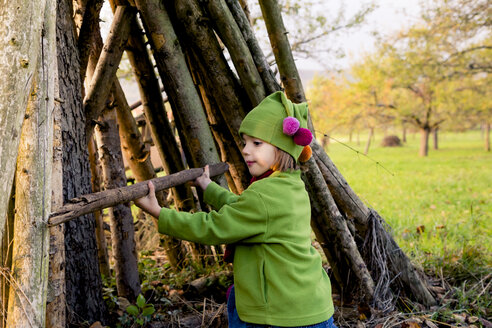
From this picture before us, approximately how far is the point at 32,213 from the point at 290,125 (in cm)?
109

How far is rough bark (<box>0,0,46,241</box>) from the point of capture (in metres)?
1.49

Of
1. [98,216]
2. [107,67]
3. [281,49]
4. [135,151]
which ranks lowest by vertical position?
[98,216]

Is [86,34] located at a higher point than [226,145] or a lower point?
higher

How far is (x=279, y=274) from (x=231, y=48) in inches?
60.9

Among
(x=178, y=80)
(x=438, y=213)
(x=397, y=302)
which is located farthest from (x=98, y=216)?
(x=438, y=213)

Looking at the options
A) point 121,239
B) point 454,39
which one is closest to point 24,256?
point 121,239

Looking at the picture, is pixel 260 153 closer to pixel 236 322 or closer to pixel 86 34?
pixel 236 322

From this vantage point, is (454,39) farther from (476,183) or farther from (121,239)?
(121,239)

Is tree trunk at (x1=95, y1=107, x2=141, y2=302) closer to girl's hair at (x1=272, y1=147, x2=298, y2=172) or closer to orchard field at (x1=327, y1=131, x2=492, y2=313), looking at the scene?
girl's hair at (x1=272, y1=147, x2=298, y2=172)

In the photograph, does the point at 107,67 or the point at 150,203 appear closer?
the point at 150,203

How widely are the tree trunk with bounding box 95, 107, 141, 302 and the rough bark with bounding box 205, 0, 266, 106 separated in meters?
0.93

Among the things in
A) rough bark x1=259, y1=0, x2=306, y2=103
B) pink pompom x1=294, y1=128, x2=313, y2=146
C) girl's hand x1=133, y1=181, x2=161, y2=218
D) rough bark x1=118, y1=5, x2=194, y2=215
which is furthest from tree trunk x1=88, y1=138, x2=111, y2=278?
pink pompom x1=294, y1=128, x2=313, y2=146

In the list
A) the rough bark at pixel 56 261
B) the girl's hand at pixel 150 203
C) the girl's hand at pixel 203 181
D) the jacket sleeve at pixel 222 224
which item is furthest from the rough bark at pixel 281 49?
the rough bark at pixel 56 261

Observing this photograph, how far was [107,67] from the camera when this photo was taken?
2811 mm
